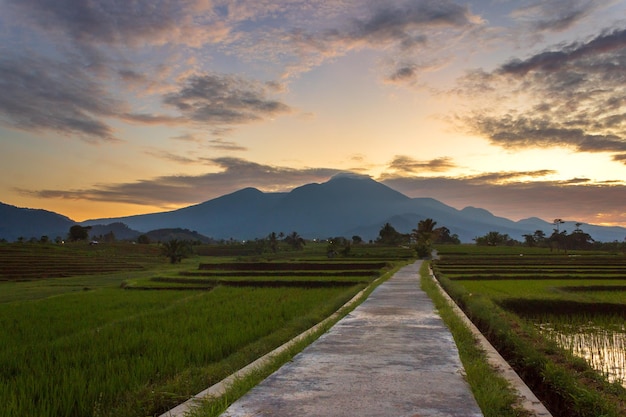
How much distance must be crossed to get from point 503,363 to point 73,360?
273 inches

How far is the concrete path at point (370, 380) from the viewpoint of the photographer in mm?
4523

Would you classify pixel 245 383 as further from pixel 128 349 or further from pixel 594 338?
pixel 594 338

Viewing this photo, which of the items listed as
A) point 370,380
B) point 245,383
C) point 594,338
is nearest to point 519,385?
point 370,380

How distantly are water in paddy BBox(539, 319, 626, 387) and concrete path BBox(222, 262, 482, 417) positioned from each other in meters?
2.70

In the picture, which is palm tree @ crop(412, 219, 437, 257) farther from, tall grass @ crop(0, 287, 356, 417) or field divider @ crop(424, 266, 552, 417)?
field divider @ crop(424, 266, 552, 417)

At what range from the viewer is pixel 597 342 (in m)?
10.8

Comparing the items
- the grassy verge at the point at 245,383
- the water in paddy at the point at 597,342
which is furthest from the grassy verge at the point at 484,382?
the grassy verge at the point at 245,383

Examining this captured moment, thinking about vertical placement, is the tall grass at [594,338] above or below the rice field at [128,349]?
below

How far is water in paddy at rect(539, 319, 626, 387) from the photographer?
8344 millimetres

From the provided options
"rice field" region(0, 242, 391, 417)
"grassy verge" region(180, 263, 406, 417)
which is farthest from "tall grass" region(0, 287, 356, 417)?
"grassy verge" region(180, 263, 406, 417)

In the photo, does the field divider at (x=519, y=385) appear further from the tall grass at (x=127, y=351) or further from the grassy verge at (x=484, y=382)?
the tall grass at (x=127, y=351)

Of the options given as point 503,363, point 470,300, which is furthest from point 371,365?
point 470,300

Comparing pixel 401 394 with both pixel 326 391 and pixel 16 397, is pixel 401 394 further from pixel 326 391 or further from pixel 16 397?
pixel 16 397

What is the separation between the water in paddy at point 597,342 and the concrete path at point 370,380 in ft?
8.87
